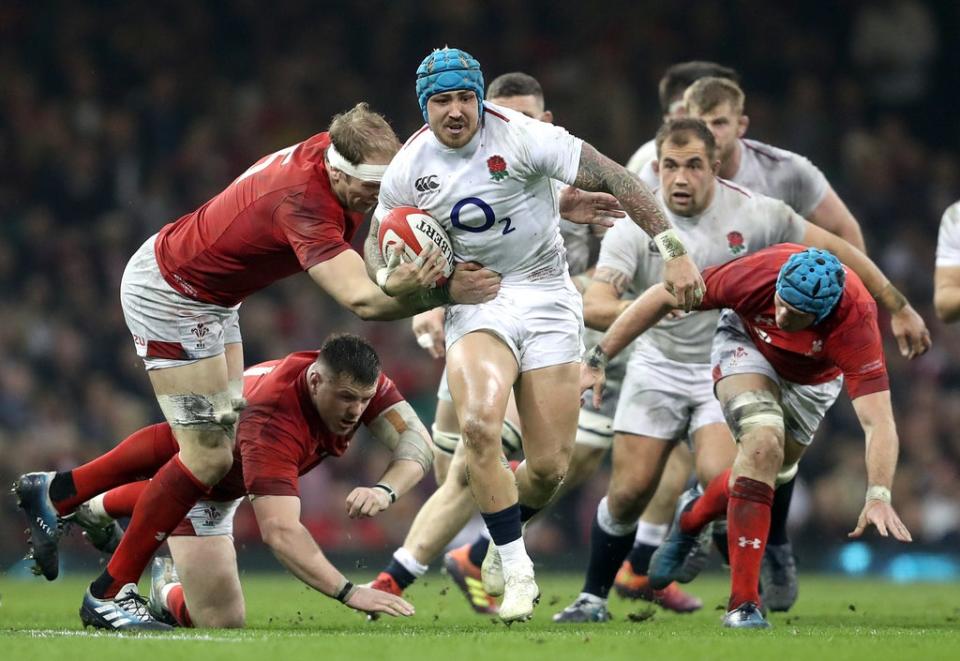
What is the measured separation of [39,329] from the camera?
47.7 ft

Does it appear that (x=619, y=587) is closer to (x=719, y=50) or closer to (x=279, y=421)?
(x=279, y=421)

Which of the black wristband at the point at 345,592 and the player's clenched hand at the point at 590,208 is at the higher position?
the player's clenched hand at the point at 590,208

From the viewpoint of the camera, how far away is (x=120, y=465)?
7566mm

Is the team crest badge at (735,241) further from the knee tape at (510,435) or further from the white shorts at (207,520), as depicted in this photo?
the white shorts at (207,520)

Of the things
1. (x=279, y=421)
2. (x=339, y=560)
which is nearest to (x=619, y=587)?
(x=279, y=421)

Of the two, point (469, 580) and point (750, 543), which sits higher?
point (750, 543)

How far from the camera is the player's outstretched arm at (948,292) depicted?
8219 millimetres

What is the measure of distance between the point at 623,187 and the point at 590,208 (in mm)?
425

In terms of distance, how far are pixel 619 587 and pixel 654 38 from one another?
29.4 feet

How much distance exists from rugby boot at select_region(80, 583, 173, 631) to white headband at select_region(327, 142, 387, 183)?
209 cm

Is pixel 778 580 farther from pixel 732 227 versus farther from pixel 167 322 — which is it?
pixel 167 322

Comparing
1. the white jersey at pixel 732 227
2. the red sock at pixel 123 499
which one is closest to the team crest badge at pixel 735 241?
the white jersey at pixel 732 227

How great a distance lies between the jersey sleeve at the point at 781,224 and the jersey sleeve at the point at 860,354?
118cm

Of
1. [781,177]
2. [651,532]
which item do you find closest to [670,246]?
[781,177]
